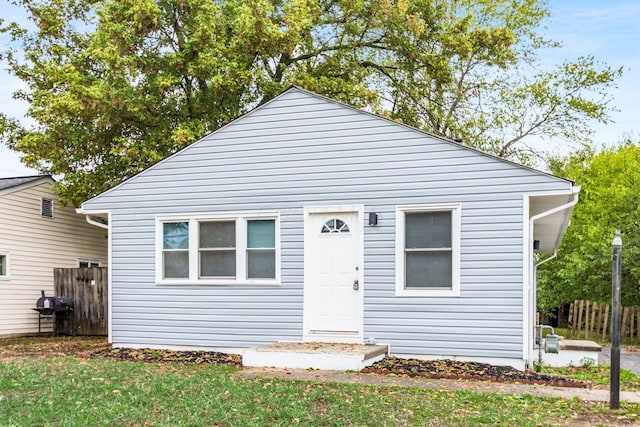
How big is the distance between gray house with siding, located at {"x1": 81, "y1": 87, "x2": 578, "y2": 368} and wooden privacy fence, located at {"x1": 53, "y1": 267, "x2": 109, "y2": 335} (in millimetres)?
4473

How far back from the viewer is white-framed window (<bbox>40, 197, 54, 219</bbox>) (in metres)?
17.5

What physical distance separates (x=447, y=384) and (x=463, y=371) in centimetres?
110

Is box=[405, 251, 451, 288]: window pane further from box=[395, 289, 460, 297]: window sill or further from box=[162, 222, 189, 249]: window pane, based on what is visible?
box=[162, 222, 189, 249]: window pane

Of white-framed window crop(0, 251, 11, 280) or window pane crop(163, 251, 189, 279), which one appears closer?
window pane crop(163, 251, 189, 279)

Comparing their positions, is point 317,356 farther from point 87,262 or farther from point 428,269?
point 87,262

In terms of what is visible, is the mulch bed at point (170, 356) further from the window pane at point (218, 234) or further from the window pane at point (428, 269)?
the window pane at point (428, 269)

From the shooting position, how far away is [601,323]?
1858 cm

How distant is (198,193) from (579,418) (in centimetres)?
729

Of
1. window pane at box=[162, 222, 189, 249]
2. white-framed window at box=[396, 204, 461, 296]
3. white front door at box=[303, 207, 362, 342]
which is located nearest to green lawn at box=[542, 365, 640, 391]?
white-framed window at box=[396, 204, 461, 296]

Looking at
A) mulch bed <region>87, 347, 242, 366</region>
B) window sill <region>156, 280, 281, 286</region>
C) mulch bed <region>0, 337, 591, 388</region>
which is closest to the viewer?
mulch bed <region>0, 337, 591, 388</region>

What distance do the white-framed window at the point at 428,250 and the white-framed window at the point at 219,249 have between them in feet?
6.85

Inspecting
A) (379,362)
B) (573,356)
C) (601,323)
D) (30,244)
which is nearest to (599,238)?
(601,323)

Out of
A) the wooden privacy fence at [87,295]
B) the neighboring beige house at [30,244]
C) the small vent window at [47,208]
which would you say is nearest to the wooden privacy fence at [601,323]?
the wooden privacy fence at [87,295]

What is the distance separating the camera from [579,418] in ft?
20.1
